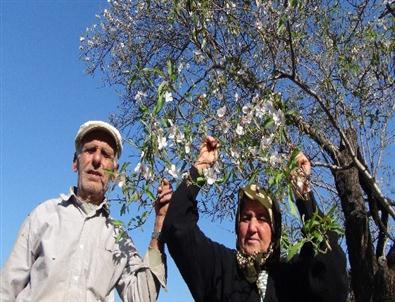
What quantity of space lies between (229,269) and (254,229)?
9.4 inches

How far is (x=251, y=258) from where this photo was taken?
2.99 m

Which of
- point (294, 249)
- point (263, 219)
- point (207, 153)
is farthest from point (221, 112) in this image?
point (294, 249)

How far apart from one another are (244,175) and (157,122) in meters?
0.52

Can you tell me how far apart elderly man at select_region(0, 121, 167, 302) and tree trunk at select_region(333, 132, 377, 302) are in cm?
544

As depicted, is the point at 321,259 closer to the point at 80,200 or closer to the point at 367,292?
the point at 80,200

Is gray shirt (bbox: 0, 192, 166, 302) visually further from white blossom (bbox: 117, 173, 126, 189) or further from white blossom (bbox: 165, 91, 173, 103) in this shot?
white blossom (bbox: 165, 91, 173, 103)

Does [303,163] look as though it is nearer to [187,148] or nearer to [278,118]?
[278,118]

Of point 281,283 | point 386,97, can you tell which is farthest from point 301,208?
point 386,97

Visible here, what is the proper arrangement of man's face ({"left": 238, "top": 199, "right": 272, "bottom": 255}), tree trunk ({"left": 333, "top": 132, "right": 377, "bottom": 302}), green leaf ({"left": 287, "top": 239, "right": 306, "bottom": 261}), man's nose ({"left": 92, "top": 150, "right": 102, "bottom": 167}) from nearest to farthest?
green leaf ({"left": 287, "top": 239, "right": 306, "bottom": 261}) < man's face ({"left": 238, "top": 199, "right": 272, "bottom": 255}) < man's nose ({"left": 92, "top": 150, "right": 102, "bottom": 167}) < tree trunk ({"left": 333, "top": 132, "right": 377, "bottom": 302})

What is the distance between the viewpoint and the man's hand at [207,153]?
3059mm

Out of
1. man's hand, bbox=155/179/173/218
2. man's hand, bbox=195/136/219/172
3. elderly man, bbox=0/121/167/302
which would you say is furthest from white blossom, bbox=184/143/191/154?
elderly man, bbox=0/121/167/302

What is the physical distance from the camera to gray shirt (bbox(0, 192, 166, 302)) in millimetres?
2889

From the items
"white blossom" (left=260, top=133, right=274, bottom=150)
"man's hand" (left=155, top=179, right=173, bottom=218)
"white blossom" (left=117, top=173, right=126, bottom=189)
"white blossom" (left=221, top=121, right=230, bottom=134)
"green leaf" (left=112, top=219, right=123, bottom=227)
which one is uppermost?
"white blossom" (left=221, top=121, right=230, bottom=134)

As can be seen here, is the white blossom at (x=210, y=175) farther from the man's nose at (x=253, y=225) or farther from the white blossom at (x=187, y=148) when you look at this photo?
the man's nose at (x=253, y=225)
